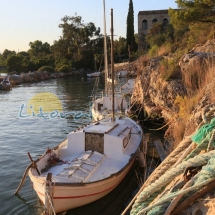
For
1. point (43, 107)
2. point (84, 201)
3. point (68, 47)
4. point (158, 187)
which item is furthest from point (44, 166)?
point (68, 47)

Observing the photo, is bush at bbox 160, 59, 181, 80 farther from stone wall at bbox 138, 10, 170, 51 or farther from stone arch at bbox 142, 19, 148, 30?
stone arch at bbox 142, 19, 148, 30

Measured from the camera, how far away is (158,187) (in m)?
3.60

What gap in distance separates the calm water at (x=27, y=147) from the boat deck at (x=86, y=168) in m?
0.83

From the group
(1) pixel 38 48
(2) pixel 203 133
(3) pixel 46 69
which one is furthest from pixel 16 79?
(2) pixel 203 133

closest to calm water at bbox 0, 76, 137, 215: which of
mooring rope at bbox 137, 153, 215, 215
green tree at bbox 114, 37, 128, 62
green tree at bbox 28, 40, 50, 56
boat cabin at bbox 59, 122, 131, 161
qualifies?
boat cabin at bbox 59, 122, 131, 161

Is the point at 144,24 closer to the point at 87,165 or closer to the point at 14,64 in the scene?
the point at 14,64

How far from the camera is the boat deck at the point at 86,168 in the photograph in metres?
8.28

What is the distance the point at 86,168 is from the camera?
8.83m

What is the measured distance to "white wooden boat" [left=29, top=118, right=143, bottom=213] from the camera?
26.2ft

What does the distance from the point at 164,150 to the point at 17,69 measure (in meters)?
57.6

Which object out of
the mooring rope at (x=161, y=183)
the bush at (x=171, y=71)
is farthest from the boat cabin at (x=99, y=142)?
the mooring rope at (x=161, y=183)

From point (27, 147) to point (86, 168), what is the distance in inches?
278

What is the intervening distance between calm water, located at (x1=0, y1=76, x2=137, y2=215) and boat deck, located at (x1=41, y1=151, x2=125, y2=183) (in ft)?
2.71

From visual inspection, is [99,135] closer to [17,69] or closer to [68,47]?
[17,69]
